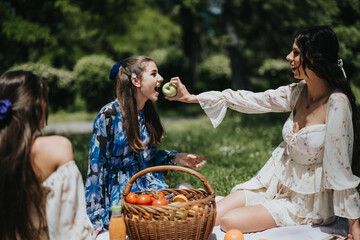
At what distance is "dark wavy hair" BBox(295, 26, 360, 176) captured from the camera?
2.85 metres

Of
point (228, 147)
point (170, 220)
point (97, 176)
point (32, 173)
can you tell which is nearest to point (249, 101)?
point (170, 220)

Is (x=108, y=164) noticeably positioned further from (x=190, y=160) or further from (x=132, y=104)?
(x=190, y=160)

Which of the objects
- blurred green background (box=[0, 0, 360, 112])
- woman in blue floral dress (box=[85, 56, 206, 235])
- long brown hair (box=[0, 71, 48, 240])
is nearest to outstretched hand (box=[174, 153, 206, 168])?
woman in blue floral dress (box=[85, 56, 206, 235])

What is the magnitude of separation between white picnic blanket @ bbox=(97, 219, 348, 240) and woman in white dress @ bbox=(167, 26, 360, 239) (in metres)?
0.06

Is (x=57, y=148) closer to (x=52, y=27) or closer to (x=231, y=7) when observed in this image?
(x=52, y=27)

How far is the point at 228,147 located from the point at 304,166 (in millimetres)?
3359

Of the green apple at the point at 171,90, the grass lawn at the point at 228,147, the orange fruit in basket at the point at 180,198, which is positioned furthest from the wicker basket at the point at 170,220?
the grass lawn at the point at 228,147

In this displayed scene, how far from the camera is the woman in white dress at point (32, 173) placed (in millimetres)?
2152

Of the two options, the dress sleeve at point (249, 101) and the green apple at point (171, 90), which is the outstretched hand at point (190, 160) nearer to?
the dress sleeve at point (249, 101)

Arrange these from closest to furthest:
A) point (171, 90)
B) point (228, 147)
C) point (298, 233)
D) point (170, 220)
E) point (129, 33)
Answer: point (170, 220) < point (298, 233) < point (171, 90) < point (228, 147) < point (129, 33)

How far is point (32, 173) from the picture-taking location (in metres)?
2.20

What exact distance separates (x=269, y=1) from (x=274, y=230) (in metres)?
10.0

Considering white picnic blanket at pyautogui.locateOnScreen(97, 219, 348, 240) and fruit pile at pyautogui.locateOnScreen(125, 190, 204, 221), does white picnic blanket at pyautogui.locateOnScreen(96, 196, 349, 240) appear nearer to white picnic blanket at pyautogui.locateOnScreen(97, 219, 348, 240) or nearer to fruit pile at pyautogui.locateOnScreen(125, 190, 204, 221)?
white picnic blanket at pyautogui.locateOnScreen(97, 219, 348, 240)

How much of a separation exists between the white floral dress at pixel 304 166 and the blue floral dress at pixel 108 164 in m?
0.86
